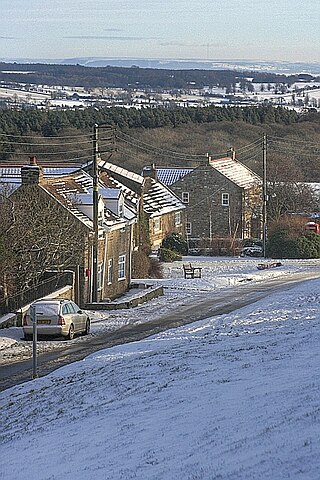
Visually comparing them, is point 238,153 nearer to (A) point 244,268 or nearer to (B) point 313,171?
(B) point 313,171

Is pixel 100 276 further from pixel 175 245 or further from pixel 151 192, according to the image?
pixel 151 192

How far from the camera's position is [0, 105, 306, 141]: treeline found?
110938mm

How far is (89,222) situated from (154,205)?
2760 centimetres

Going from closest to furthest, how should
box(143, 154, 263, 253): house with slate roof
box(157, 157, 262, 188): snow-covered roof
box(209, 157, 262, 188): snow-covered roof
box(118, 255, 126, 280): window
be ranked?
box(118, 255, 126, 280): window → box(143, 154, 263, 253): house with slate roof → box(209, 157, 262, 188): snow-covered roof → box(157, 157, 262, 188): snow-covered roof

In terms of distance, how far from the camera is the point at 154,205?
65.9 m

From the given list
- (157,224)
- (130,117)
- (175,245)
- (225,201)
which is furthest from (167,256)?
(130,117)

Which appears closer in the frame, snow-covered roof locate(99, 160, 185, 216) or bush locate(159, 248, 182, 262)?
bush locate(159, 248, 182, 262)

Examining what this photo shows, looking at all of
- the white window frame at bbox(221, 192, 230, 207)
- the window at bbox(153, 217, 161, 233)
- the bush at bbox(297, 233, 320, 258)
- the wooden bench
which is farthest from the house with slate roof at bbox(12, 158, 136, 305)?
the white window frame at bbox(221, 192, 230, 207)

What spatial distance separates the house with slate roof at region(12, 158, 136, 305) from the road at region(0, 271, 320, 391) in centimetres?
401

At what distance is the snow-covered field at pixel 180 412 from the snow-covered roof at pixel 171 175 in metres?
53.8

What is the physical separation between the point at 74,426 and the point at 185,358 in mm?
4577

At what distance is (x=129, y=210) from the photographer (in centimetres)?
4547

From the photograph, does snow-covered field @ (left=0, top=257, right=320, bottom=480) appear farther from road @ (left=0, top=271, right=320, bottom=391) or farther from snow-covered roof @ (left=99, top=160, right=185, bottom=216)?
snow-covered roof @ (left=99, top=160, right=185, bottom=216)

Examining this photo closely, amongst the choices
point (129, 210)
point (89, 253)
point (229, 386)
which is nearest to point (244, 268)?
point (129, 210)
